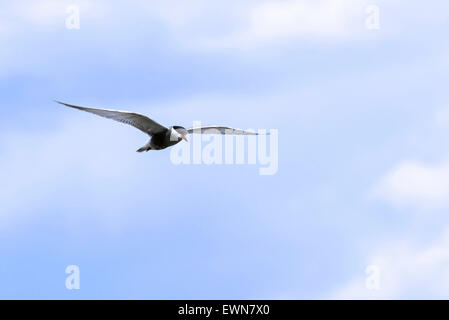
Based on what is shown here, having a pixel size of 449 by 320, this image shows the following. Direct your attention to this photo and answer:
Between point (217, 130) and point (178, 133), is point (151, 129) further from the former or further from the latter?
point (217, 130)

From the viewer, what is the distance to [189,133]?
43188mm

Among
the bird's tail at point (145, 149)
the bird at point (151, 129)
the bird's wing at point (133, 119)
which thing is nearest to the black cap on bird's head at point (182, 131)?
the bird at point (151, 129)

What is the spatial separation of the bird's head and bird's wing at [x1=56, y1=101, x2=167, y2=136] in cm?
58

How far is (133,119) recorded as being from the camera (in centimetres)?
4044

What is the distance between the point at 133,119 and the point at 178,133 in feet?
8.02

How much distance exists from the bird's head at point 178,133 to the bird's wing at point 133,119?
58cm

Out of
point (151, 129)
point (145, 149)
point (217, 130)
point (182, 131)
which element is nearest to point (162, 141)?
point (151, 129)

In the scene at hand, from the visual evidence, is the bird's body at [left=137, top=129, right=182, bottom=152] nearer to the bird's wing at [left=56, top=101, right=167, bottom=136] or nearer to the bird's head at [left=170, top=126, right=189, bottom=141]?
the bird's head at [left=170, top=126, right=189, bottom=141]

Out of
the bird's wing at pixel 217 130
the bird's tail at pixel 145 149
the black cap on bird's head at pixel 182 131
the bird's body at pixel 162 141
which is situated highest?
the bird's wing at pixel 217 130

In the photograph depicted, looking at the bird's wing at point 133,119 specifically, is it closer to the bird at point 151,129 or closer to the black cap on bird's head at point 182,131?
the bird at point 151,129

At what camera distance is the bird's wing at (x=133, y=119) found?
3934cm
